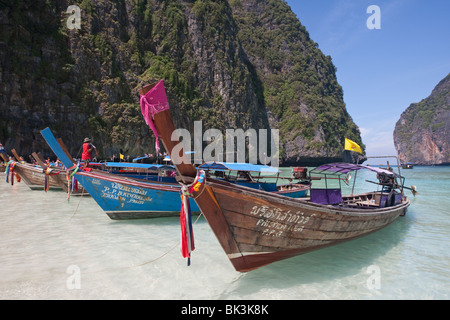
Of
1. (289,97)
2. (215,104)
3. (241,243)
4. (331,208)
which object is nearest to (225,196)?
(241,243)

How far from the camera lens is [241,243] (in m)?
4.47

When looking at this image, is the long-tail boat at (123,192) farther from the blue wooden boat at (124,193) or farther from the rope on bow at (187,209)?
the rope on bow at (187,209)

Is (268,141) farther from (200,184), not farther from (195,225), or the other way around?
(200,184)

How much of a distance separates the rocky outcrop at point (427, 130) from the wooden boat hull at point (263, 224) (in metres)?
144

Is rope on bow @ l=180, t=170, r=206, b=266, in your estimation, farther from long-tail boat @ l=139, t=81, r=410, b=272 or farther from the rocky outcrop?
the rocky outcrop

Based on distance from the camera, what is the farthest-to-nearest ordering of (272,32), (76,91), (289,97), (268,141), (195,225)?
(272,32)
(289,97)
(268,141)
(76,91)
(195,225)

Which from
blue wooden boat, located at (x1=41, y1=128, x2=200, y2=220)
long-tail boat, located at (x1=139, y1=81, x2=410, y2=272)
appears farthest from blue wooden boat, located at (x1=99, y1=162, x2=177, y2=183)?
long-tail boat, located at (x1=139, y1=81, x2=410, y2=272)

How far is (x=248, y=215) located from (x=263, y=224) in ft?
1.26

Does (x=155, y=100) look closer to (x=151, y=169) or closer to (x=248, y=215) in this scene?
(x=248, y=215)

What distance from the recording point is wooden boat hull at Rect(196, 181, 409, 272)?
423 cm

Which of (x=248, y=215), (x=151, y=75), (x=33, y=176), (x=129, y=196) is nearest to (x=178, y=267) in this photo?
(x=248, y=215)

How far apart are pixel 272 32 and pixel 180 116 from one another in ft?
220

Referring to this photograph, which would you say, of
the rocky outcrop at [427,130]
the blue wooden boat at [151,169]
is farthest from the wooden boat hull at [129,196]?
the rocky outcrop at [427,130]

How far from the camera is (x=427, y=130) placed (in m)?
123
